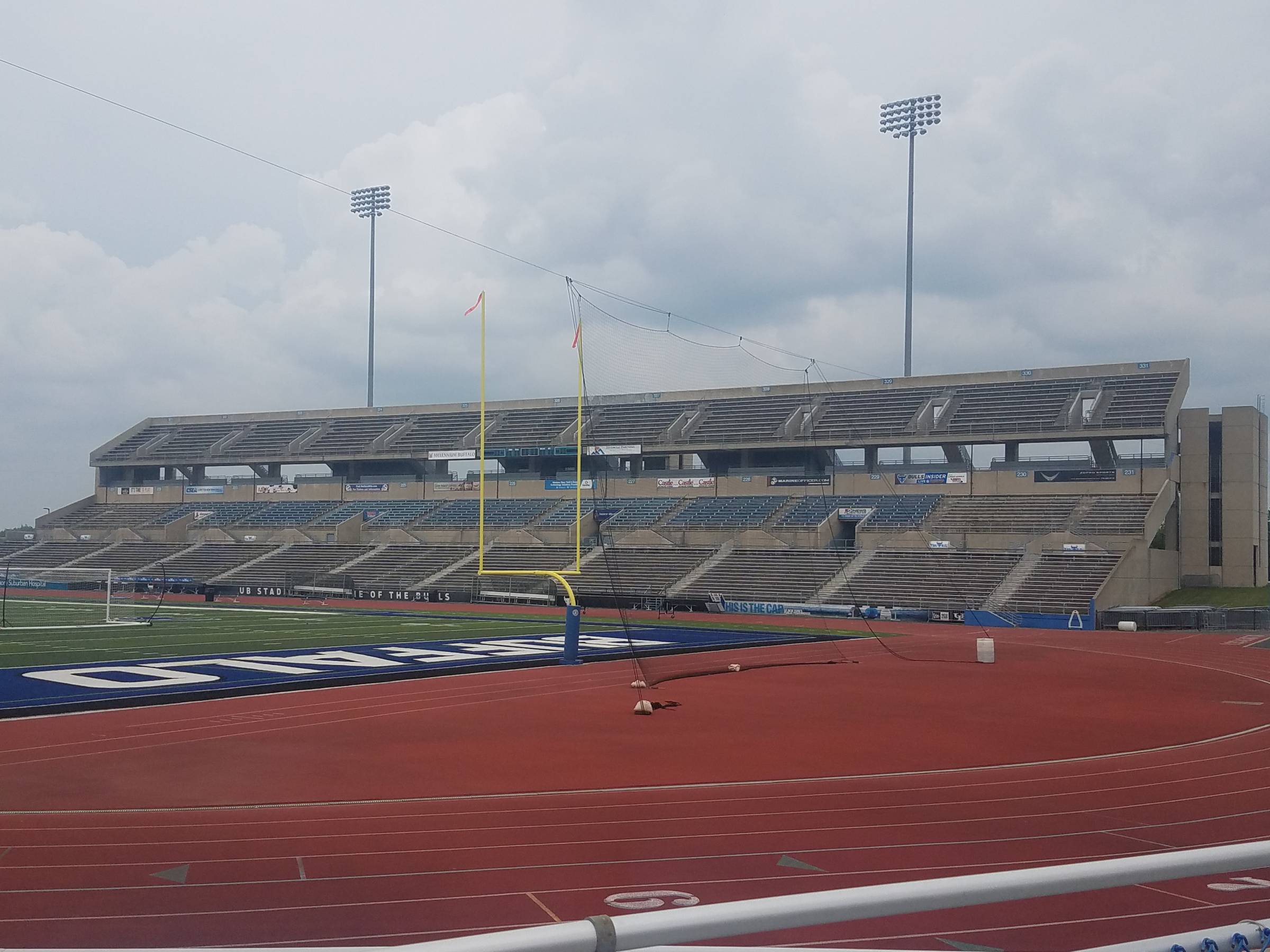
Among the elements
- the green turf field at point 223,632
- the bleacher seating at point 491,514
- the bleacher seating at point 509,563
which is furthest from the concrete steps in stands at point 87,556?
the bleacher seating at point 509,563

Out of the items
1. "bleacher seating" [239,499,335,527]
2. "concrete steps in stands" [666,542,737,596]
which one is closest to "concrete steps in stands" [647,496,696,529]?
"concrete steps in stands" [666,542,737,596]

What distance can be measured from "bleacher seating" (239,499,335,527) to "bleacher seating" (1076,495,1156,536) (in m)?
40.8

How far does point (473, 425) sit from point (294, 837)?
55.3 metres

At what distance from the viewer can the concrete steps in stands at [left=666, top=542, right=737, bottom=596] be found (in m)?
44.1

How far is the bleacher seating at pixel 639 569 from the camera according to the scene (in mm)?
44250

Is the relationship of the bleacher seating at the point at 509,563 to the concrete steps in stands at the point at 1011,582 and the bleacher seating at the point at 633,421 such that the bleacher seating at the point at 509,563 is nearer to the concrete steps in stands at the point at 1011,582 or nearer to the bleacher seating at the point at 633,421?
the bleacher seating at the point at 633,421

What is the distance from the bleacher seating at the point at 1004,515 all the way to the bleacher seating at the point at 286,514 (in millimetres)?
34948

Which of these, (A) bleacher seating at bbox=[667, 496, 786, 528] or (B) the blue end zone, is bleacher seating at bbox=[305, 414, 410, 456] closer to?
(A) bleacher seating at bbox=[667, 496, 786, 528]

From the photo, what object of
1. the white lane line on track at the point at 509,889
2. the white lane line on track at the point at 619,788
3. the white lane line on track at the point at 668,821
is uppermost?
the white lane line on track at the point at 509,889

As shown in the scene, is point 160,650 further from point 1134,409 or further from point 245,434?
point 245,434

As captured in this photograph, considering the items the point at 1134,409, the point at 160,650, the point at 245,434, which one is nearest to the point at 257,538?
the point at 245,434

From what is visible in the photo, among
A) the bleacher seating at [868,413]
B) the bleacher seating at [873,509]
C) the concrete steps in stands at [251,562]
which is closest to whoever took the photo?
the bleacher seating at [873,509]

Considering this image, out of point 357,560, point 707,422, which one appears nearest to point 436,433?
point 357,560

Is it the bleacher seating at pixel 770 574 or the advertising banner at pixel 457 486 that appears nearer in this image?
the bleacher seating at pixel 770 574
